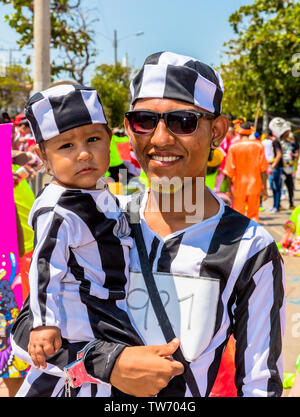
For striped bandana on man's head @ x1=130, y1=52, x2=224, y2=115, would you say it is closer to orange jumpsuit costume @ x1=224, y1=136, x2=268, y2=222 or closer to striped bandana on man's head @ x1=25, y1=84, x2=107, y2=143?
striped bandana on man's head @ x1=25, y1=84, x2=107, y2=143

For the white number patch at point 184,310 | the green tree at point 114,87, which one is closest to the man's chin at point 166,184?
the white number patch at point 184,310

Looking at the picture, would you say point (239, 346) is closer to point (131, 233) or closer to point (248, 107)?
point (131, 233)

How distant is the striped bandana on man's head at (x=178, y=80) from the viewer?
1401 millimetres

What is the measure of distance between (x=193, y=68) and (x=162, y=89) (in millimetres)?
125

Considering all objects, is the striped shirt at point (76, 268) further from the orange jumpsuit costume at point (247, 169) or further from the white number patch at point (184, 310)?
the orange jumpsuit costume at point (247, 169)

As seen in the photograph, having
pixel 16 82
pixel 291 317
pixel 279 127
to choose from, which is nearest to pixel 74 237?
pixel 16 82

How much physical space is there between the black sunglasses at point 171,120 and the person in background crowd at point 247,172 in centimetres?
618

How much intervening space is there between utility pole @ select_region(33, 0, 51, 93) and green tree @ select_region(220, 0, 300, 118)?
950 centimetres

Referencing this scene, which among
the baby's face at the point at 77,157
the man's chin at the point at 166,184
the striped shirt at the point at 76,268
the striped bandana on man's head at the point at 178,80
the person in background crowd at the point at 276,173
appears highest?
the striped bandana on man's head at the point at 178,80

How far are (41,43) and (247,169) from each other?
3984 millimetres

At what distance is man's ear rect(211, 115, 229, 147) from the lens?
1.53 meters

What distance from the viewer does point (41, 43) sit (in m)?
4.92

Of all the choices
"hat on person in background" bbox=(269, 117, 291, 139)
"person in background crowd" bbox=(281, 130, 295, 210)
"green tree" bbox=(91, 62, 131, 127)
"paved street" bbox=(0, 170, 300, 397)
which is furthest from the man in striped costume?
"green tree" bbox=(91, 62, 131, 127)

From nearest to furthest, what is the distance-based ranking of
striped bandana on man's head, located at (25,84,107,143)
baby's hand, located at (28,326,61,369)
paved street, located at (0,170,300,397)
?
baby's hand, located at (28,326,61,369) → striped bandana on man's head, located at (25,84,107,143) → paved street, located at (0,170,300,397)
